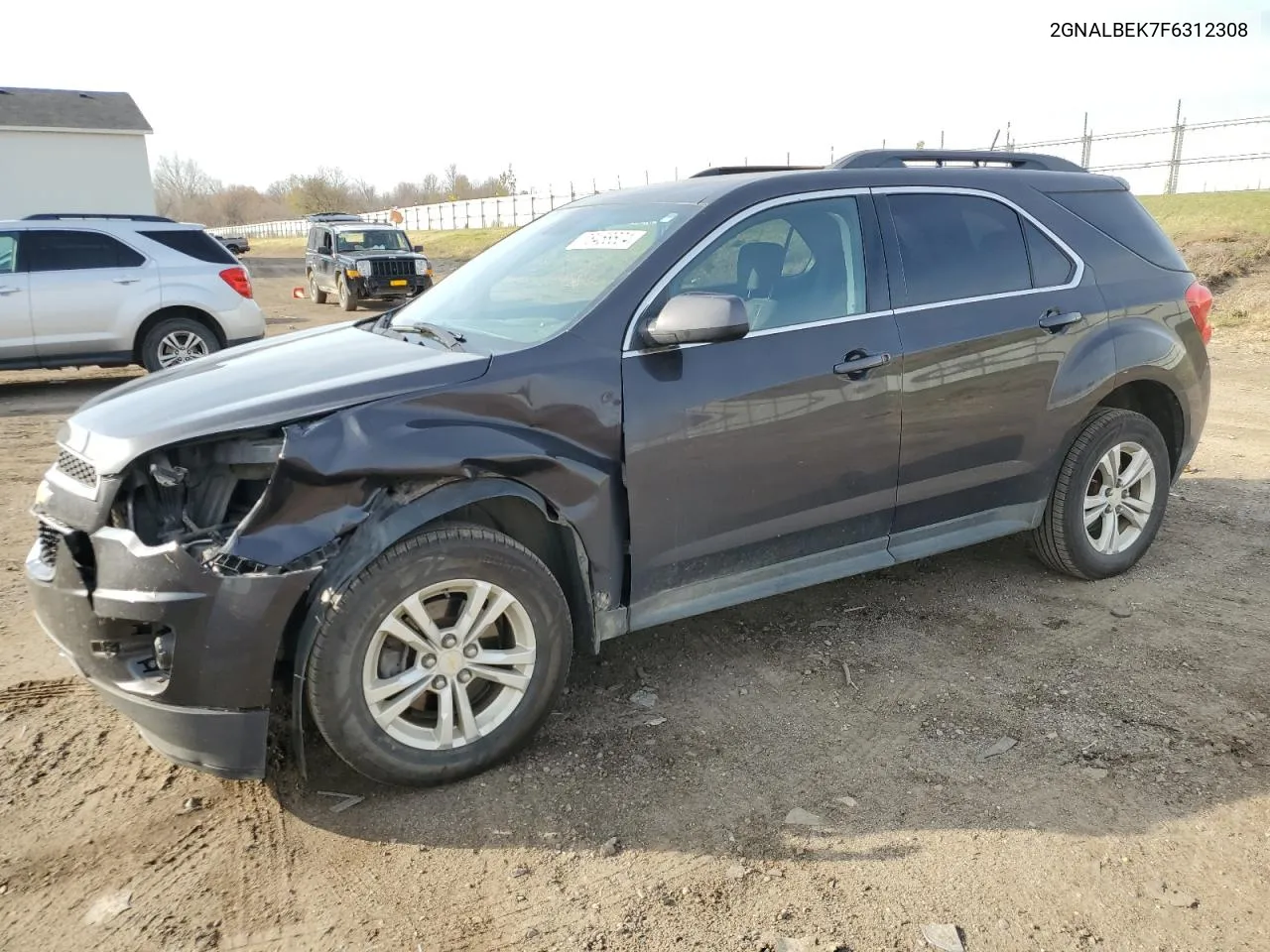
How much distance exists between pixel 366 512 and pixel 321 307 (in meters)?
19.3

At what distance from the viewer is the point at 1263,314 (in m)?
13.0

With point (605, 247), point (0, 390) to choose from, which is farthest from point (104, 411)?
point (0, 390)

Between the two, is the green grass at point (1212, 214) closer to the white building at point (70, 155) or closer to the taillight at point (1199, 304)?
the taillight at point (1199, 304)

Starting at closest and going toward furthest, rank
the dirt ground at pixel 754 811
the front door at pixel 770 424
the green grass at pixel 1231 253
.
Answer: the dirt ground at pixel 754 811, the front door at pixel 770 424, the green grass at pixel 1231 253

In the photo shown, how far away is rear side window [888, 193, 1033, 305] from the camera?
12.8ft

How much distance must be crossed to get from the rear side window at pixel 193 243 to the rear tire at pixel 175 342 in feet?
2.39

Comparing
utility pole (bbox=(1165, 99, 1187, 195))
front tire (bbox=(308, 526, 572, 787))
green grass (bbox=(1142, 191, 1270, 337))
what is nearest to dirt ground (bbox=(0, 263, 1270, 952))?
front tire (bbox=(308, 526, 572, 787))

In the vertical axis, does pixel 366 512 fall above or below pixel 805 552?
above

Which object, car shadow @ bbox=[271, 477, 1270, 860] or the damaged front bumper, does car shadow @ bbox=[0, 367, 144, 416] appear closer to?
the damaged front bumper

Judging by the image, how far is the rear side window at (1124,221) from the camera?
444cm

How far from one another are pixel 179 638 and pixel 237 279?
8.87 m

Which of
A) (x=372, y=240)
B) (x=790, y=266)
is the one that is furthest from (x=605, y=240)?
(x=372, y=240)

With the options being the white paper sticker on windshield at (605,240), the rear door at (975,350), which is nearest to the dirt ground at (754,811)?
the rear door at (975,350)

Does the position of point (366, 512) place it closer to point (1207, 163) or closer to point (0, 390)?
point (0, 390)
